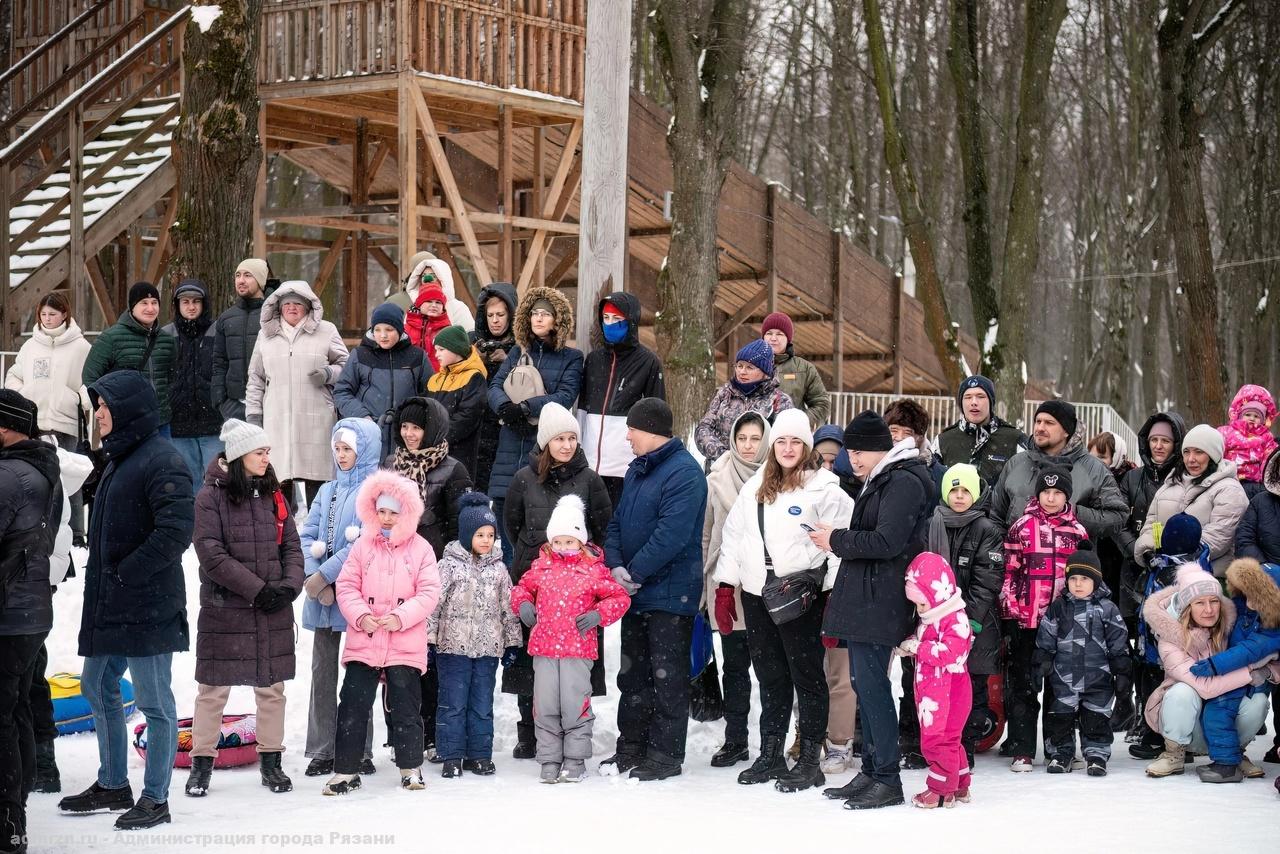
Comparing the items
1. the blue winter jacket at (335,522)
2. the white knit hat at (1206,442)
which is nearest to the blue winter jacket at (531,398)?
the blue winter jacket at (335,522)

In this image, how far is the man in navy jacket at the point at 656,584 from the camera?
718 cm

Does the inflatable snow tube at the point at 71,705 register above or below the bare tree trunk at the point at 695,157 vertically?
below

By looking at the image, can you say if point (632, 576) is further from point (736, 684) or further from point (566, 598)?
point (736, 684)

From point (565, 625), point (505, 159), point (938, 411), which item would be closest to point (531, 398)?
point (565, 625)

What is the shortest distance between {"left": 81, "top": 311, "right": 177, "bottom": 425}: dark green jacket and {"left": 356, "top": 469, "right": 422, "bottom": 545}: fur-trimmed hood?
317 cm

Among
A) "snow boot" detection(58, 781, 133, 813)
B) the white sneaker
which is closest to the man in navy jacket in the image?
the white sneaker

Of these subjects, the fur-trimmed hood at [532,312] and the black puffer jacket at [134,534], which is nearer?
the black puffer jacket at [134,534]

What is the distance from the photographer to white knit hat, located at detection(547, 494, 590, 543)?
23.4 ft

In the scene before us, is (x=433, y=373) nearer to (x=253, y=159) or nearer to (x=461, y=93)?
(x=253, y=159)

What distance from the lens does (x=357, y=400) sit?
8.55 m

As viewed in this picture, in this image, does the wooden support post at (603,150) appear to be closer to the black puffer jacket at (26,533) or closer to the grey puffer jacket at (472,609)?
the grey puffer jacket at (472,609)

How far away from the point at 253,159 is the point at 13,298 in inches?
146

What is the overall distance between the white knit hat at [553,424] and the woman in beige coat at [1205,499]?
3253 millimetres

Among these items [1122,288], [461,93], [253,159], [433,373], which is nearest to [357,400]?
[433,373]
